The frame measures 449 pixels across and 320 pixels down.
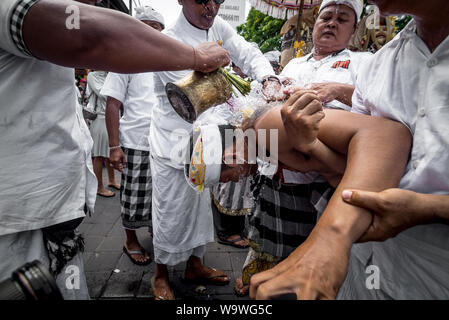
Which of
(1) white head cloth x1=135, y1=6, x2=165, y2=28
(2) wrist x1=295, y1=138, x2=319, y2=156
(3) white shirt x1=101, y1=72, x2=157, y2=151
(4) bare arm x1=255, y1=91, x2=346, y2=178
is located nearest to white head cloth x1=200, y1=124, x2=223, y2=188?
(4) bare arm x1=255, y1=91, x2=346, y2=178

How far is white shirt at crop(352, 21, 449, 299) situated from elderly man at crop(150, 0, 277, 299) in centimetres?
109

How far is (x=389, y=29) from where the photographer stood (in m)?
2.50

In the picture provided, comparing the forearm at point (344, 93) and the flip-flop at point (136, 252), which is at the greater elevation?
the forearm at point (344, 93)

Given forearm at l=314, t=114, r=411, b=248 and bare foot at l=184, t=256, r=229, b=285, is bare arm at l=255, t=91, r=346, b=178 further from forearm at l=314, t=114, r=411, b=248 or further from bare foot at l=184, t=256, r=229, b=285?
bare foot at l=184, t=256, r=229, b=285

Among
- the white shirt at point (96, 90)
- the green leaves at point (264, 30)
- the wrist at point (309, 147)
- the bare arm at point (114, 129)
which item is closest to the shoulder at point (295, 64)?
the wrist at point (309, 147)

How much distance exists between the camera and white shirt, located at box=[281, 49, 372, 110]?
153cm

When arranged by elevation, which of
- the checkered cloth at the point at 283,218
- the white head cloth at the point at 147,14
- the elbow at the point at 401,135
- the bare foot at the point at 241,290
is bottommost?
the bare foot at the point at 241,290

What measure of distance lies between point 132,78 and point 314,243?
2.80 m

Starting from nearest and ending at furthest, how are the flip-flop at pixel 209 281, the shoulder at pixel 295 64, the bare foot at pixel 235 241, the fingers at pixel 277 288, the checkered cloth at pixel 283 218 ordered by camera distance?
the fingers at pixel 277 288 → the checkered cloth at pixel 283 218 → the shoulder at pixel 295 64 → the flip-flop at pixel 209 281 → the bare foot at pixel 235 241

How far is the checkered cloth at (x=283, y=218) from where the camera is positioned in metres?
1.62

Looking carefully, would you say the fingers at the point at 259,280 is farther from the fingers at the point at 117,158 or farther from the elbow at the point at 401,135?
the fingers at the point at 117,158

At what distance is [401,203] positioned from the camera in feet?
2.28

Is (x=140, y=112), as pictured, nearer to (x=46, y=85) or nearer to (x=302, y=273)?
(x=46, y=85)

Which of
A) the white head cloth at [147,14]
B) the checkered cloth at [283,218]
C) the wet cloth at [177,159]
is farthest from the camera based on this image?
the white head cloth at [147,14]
